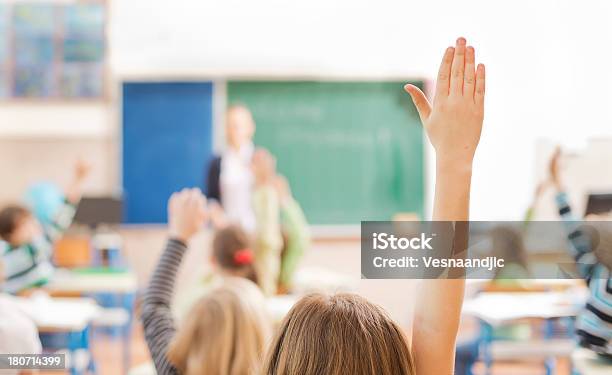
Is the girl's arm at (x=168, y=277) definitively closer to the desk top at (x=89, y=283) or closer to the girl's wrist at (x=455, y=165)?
the girl's wrist at (x=455, y=165)

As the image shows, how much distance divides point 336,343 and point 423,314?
0.35 ft

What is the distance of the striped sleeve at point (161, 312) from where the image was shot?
126 cm

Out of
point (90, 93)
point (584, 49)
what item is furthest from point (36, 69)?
point (584, 49)

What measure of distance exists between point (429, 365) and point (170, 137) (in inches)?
170

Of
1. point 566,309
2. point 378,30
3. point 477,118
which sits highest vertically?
point 378,30

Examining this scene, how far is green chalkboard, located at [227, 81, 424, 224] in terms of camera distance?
16.4 ft

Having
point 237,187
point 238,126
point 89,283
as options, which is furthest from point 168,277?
point 238,126

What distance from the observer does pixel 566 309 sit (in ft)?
7.20

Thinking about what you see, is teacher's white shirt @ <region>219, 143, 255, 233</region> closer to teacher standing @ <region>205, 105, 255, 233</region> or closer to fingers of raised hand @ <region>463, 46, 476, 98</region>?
teacher standing @ <region>205, 105, 255, 233</region>

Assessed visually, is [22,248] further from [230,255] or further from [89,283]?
[230,255]

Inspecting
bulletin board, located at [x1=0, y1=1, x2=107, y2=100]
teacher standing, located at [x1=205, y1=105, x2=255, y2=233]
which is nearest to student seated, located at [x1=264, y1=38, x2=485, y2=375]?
teacher standing, located at [x1=205, y1=105, x2=255, y2=233]

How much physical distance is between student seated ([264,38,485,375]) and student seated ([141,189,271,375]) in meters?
0.50

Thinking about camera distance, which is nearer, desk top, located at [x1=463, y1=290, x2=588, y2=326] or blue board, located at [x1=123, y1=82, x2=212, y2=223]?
desk top, located at [x1=463, y1=290, x2=588, y2=326]

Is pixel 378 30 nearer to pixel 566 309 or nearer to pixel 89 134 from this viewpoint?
pixel 89 134
